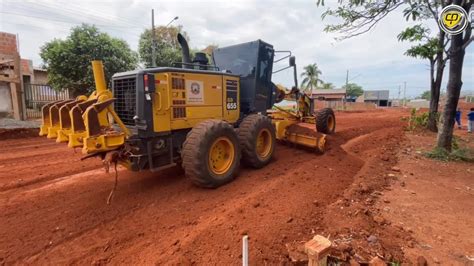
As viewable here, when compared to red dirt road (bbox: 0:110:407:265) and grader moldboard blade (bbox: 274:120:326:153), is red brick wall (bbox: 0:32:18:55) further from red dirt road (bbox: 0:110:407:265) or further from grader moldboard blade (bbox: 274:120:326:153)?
grader moldboard blade (bbox: 274:120:326:153)

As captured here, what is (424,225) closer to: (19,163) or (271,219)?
(271,219)

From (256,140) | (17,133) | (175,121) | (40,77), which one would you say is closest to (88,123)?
(175,121)

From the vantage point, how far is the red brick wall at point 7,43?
42.2 ft

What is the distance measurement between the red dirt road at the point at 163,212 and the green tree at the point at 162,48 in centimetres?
1492

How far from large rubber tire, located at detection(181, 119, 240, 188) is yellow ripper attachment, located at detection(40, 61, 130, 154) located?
981mm

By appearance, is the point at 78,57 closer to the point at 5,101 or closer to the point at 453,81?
the point at 5,101

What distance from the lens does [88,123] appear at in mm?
3656

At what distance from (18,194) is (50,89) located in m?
12.0

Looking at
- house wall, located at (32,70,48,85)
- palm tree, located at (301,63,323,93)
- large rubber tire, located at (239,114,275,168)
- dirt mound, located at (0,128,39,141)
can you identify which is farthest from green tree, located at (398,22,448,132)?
palm tree, located at (301,63,323,93)

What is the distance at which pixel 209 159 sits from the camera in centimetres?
461

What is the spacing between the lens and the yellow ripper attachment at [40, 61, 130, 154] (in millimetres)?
3703

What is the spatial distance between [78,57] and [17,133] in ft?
18.4

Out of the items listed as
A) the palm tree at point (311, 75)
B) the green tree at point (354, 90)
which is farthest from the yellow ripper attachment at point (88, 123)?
the green tree at point (354, 90)

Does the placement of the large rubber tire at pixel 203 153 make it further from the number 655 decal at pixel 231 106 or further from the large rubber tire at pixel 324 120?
the large rubber tire at pixel 324 120
